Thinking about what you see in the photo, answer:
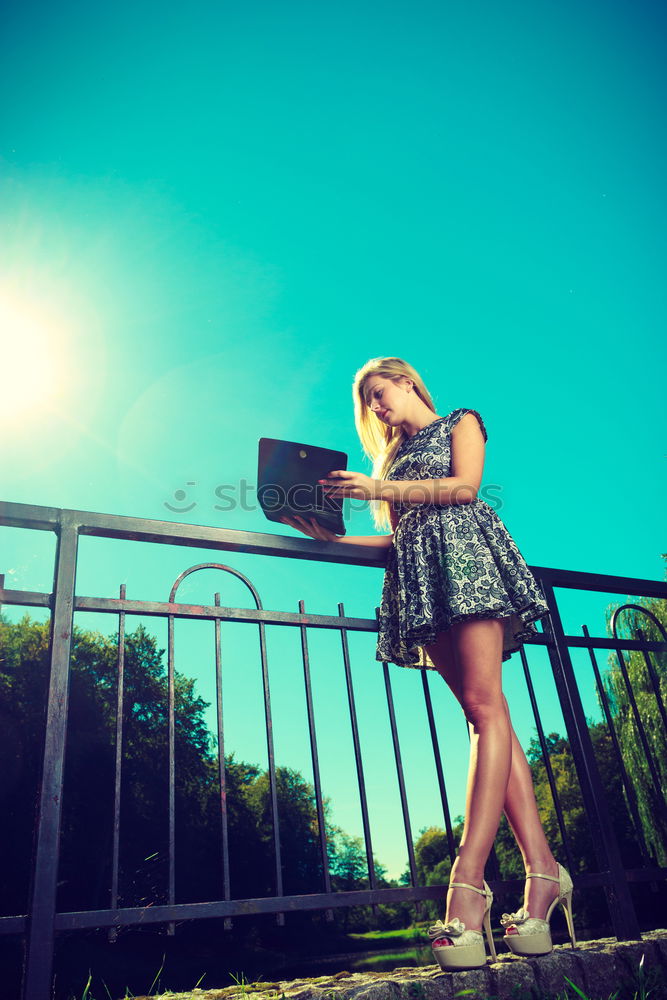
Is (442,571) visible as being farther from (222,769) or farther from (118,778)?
(118,778)

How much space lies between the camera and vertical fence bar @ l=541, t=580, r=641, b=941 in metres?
2.26

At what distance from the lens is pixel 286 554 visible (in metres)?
2.28

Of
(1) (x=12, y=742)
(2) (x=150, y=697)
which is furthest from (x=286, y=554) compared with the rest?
(2) (x=150, y=697)

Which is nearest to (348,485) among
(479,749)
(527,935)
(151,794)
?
(479,749)

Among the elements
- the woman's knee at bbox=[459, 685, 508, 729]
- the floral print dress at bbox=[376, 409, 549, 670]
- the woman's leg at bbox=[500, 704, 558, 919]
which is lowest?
the woman's leg at bbox=[500, 704, 558, 919]

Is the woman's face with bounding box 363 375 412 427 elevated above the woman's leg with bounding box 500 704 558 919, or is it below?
above

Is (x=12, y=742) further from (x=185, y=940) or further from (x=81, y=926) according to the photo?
(x=81, y=926)

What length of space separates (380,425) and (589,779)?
5.24 ft

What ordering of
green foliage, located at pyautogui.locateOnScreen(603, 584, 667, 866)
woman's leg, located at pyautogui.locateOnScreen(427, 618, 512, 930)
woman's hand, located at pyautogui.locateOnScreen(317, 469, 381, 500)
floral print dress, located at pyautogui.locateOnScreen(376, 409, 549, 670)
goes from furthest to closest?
green foliage, located at pyautogui.locateOnScreen(603, 584, 667, 866) → woman's hand, located at pyautogui.locateOnScreen(317, 469, 381, 500) → floral print dress, located at pyautogui.locateOnScreen(376, 409, 549, 670) → woman's leg, located at pyautogui.locateOnScreen(427, 618, 512, 930)

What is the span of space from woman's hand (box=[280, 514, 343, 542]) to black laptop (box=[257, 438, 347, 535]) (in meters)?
0.02

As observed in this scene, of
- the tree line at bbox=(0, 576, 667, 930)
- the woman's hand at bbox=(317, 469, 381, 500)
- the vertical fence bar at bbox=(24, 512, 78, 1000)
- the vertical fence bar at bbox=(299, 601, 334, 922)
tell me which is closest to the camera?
the vertical fence bar at bbox=(24, 512, 78, 1000)

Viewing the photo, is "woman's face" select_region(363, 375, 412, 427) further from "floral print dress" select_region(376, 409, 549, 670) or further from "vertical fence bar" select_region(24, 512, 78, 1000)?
"vertical fence bar" select_region(24, 512, 78, 1000)

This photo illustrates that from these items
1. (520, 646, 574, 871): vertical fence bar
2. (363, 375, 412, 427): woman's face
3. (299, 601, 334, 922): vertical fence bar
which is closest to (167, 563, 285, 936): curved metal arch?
(299, 601, 334, 922): vertical fence bar

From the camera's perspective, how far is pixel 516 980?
1703 millimetres
